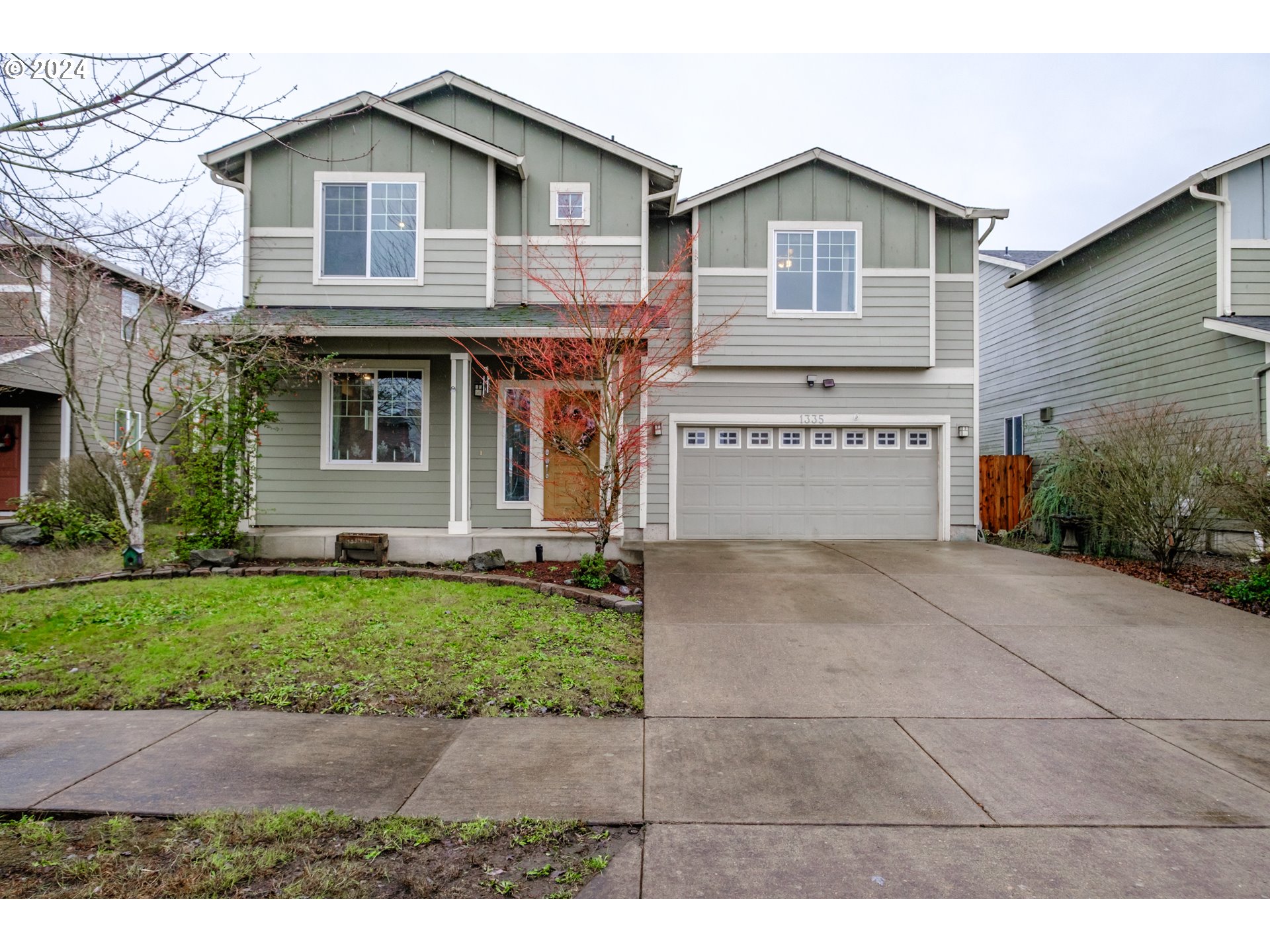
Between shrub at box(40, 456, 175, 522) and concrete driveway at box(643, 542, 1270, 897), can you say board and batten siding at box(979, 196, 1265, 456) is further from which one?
shrub at box(40, 456, 175, 522)

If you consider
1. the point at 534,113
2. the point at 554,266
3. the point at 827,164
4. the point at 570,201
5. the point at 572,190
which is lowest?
the point at 554,266

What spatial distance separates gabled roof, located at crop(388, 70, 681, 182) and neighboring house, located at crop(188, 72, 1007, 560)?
43mm

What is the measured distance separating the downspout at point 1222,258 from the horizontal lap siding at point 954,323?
3.32 meters

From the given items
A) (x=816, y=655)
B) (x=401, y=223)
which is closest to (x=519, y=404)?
(x=401, y=223)

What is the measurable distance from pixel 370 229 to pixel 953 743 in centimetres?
1010

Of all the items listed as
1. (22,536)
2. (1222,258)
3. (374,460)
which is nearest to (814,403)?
(1222,258)

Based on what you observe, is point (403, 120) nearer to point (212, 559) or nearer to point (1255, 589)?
point (212, 559)

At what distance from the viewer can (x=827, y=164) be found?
1119 centimetres

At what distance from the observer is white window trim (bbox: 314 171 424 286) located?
10.0 m

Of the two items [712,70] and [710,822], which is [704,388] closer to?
[712,70]

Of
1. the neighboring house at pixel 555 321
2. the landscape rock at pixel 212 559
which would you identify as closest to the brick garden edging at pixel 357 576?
the landscape rock at pixel 212 559

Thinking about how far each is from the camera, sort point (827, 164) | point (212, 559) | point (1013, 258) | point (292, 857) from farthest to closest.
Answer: point (1013, 258), point (827, 164), point (212, 559), point (292, 857)

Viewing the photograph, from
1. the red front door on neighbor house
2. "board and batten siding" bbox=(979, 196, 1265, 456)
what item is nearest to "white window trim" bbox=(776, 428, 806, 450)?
"board and batten siding" bbox=(979, 196, 1265, 456)

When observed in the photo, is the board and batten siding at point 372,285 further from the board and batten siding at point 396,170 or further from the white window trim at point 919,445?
the white window trim at point 919,445
